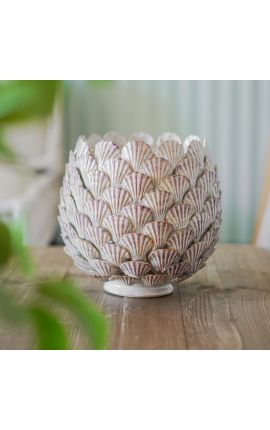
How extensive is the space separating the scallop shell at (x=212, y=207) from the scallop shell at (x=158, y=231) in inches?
2.3

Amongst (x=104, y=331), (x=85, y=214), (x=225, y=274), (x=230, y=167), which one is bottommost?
(x=230, y=167)

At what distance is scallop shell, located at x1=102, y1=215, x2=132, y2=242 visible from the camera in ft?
2.41

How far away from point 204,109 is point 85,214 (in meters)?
1.32

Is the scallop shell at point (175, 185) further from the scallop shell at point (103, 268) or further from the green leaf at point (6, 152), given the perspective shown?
the green leaf at point (6, 152)

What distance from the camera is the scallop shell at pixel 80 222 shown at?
76cm

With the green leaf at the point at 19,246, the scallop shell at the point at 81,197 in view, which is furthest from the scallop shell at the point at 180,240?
the green leaf at the point at 19,246

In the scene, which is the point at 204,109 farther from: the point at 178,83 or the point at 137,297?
the point at 137,297

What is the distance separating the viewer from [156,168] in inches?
29.1

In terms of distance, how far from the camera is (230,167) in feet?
6.73

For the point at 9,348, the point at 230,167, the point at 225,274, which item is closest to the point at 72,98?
the point at 230,167

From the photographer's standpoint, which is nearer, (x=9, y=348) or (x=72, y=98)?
(x=9, y=348)

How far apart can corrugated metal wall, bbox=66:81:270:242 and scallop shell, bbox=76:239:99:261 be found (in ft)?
4.17

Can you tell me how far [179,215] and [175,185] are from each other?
3 cm

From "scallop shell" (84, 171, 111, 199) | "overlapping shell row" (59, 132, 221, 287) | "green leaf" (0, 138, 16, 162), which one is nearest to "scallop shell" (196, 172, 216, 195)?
"overlapping shell row" (59, 132, 221, 287)
